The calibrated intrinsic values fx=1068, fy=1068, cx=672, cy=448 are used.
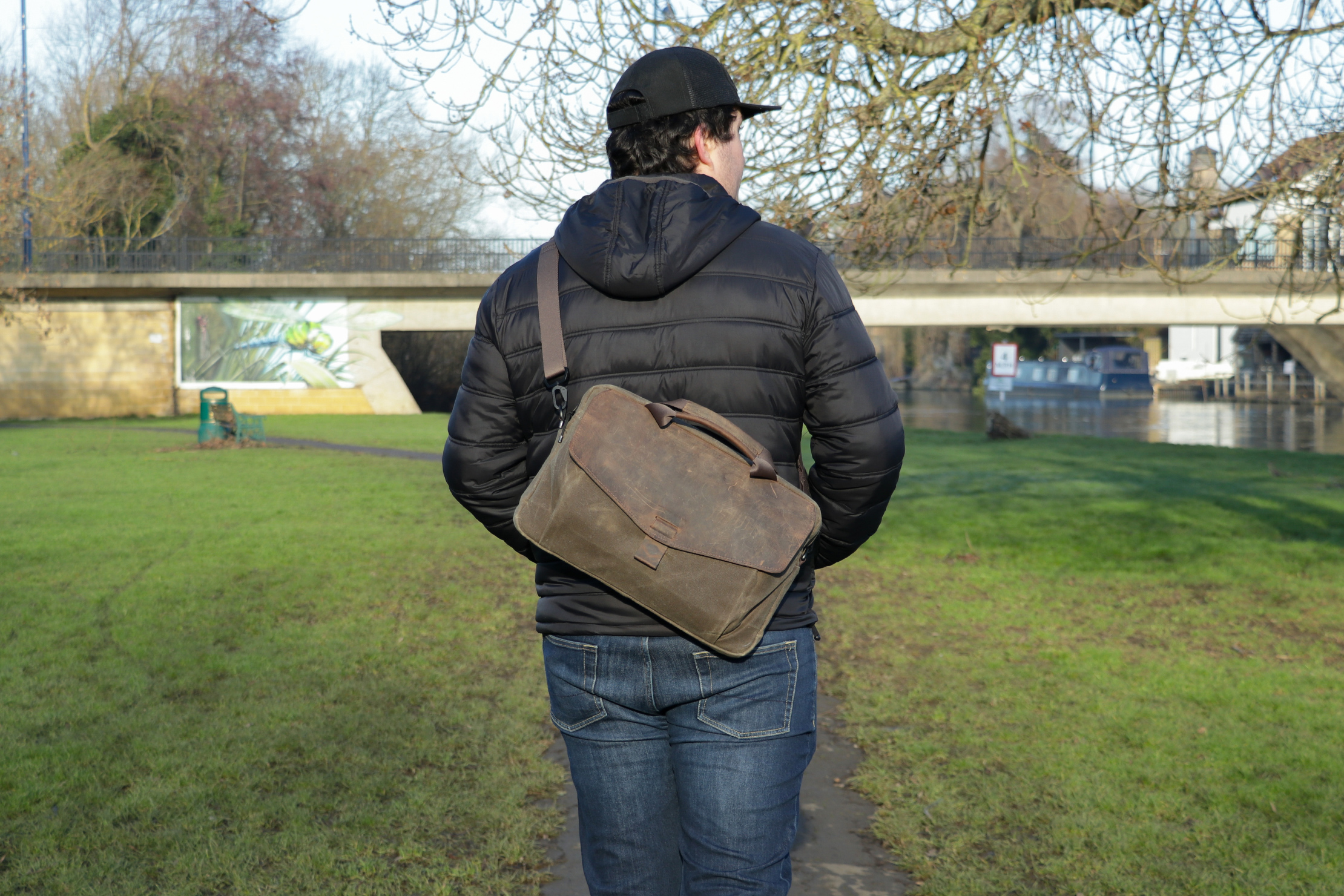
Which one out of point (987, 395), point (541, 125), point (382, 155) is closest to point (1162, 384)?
point (987, 395)

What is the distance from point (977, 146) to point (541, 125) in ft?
10.2

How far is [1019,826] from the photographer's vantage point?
3881mm

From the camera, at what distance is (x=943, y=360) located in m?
69.2

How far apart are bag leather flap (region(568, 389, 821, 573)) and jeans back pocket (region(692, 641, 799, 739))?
182 mm

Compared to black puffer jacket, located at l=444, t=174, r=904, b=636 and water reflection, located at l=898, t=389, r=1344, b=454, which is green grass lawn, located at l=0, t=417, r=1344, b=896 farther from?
water reflection, located at l=898, t=389, r=1344, b=454

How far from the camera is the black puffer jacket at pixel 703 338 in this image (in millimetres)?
1831

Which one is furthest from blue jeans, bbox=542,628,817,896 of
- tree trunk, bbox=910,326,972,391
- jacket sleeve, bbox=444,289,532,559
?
tree trunk, bbox=910,326,972,391

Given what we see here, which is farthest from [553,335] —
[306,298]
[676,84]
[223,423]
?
[306,298]

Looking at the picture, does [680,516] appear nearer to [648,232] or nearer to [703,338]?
[703,338]

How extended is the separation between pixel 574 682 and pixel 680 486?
16.4 inches

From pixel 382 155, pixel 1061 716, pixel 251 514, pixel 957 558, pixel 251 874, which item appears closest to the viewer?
pixel 251 874

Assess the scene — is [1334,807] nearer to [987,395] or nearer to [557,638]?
[557,638]

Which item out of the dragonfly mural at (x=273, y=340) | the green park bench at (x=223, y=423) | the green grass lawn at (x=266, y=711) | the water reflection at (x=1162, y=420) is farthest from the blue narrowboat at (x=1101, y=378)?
the green grass lawn at (x=266, y=711)

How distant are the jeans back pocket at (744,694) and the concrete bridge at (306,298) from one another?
101 feet
